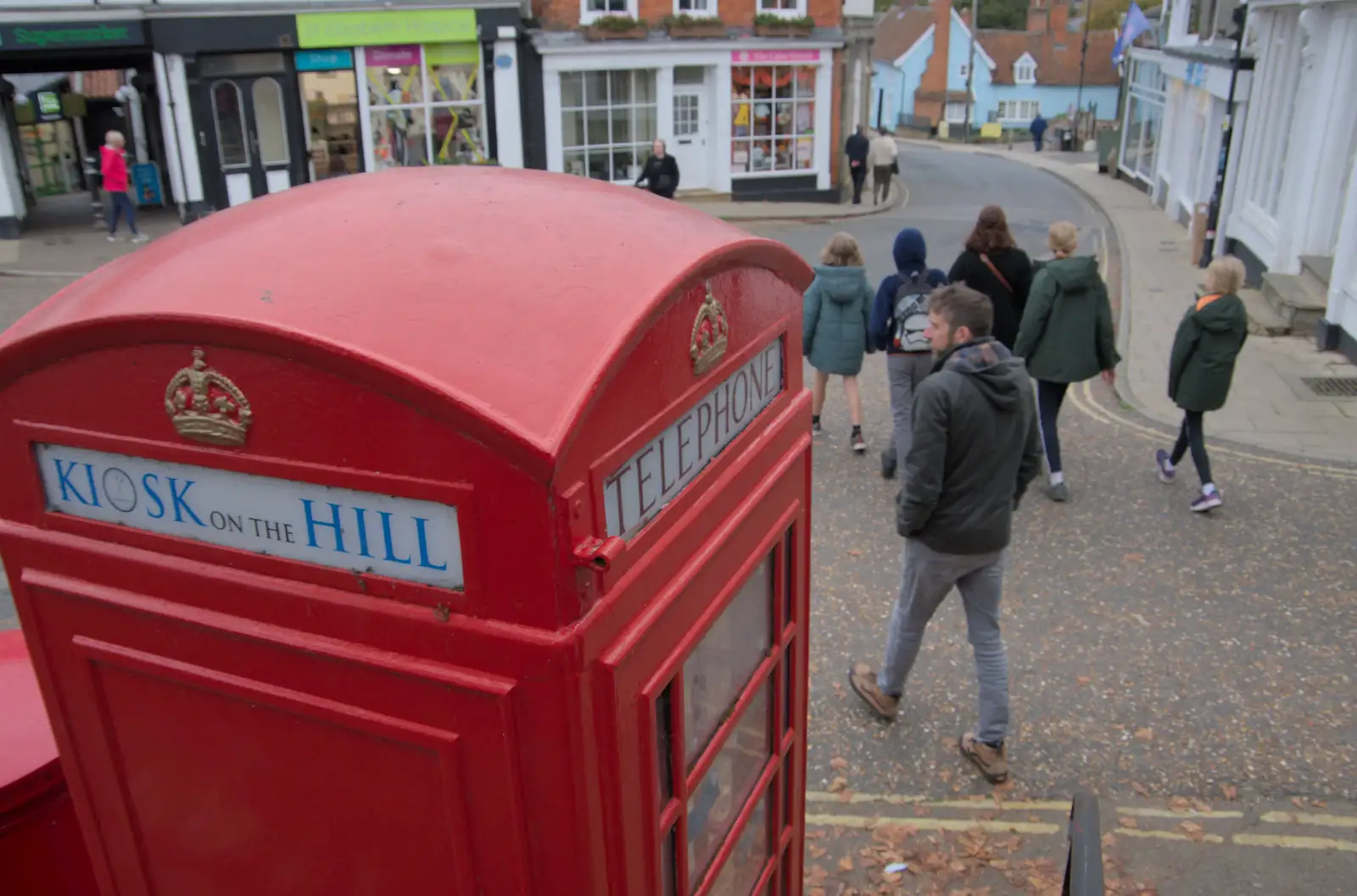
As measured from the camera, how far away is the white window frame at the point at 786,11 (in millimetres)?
21953

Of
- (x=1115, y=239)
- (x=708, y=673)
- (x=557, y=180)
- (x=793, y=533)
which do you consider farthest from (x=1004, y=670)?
(x=1115, y=239)

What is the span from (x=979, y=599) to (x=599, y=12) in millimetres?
19353

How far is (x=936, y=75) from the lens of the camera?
242 feet

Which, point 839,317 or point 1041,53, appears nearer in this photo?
point 839,317

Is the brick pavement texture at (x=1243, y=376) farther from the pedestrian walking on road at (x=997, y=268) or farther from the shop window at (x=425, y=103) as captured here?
the shop window at (x=425, y=103)

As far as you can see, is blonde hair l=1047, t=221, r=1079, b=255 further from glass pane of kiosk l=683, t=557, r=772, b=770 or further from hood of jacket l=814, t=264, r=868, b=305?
glass pane of kiosk l=683, t=557, r=772, b=770

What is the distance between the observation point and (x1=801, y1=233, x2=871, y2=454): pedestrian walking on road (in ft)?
25.0

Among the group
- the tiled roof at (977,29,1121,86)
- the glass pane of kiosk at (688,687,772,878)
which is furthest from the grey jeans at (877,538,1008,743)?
the tiled roof at (977,29,1121,86)

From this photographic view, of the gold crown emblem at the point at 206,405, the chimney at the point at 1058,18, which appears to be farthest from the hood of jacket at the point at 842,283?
the chimney at the point at 1058,18

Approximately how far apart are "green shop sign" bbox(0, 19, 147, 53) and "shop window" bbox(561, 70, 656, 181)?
25.5 ft

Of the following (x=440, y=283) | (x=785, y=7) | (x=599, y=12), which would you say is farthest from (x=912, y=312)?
(x=785, y=7)

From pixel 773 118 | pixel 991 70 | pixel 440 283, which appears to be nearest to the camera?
pixel 440 283

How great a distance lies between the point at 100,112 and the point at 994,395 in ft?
84.8

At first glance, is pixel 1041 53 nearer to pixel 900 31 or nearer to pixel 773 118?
pixel 900 31
